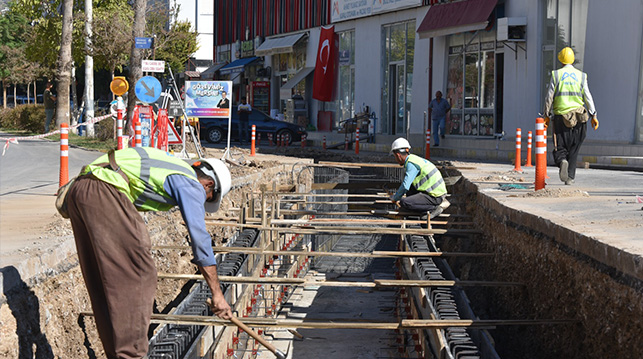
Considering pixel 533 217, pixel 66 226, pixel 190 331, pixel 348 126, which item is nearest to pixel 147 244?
pixel 190 331

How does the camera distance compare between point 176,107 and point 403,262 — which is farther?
point 176,107

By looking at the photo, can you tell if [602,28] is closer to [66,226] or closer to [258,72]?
[66,226]

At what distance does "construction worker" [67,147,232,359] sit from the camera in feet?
15.8

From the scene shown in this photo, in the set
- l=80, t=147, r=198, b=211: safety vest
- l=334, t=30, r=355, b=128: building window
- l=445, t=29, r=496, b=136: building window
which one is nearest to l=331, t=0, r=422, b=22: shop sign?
l=334, t=30, r=355, b=128: building window

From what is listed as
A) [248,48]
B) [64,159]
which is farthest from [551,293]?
[248,48]

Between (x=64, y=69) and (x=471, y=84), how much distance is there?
15.9 m

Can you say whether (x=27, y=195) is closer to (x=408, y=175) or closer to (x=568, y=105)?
(x=408, y=175)

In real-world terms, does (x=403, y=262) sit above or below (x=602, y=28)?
below

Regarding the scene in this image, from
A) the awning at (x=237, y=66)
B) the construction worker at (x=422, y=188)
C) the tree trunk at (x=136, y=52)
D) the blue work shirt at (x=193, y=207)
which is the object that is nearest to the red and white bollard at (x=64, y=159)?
the construction worker at (x=422, y=188)

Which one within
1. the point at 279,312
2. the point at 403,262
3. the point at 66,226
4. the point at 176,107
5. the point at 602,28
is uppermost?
the point at 602,28

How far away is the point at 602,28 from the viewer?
63.8 feet

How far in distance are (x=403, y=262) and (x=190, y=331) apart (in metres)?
5.18

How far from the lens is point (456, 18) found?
80.7 feet

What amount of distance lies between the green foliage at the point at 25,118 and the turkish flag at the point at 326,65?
12.0m
